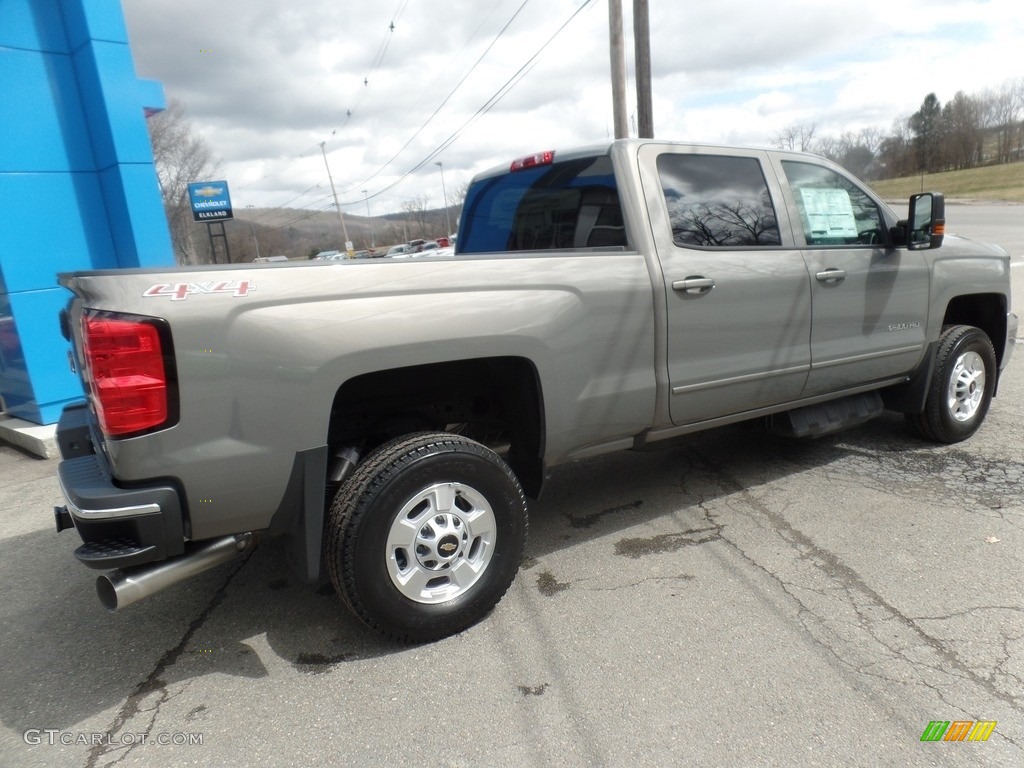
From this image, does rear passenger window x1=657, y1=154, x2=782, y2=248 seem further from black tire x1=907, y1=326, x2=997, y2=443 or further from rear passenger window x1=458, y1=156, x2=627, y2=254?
black tire x1=907, y1=326, x2=997, y2=443

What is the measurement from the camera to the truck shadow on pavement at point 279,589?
109 inches

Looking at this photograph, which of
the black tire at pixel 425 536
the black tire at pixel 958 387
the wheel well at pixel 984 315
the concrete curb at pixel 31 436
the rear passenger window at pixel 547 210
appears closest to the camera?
the black tire at pixel 425 536

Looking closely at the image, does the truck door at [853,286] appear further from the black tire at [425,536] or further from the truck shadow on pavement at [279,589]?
the black tire at [425,536]

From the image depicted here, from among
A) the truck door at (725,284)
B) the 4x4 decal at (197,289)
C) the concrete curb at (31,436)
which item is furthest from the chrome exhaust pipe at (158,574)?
the concrete curb at (31,436)

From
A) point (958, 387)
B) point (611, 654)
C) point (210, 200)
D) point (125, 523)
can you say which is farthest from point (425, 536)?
point (210, 200)

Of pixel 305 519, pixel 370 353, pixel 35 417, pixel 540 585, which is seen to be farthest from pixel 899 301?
pixel 35 417

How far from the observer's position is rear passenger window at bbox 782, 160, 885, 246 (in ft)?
13.2

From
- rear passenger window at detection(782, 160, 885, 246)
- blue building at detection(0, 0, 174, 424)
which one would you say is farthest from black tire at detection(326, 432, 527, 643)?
blue building at detection(0, 0, 174, 424)

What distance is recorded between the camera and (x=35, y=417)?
22.4 ft

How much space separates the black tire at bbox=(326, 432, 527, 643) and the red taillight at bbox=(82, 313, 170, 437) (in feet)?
2.48

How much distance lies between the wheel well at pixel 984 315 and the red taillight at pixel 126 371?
4883 millimetres

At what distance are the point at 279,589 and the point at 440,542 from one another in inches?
42.8

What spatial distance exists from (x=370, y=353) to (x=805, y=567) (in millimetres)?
2256

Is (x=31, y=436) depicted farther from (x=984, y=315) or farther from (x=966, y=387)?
(x=984, y=315)
